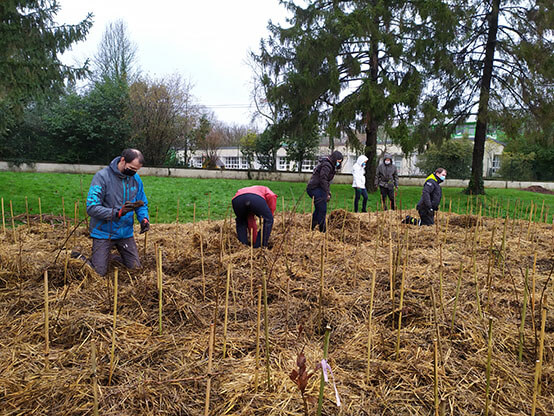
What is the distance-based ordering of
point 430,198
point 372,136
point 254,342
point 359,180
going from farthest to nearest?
point 372,136 → point 359,180 → point 430,198 → point 254,342

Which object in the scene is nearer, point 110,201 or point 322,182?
point 110,201

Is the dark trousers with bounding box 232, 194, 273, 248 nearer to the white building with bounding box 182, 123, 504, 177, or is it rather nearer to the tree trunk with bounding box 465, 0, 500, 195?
the tree trunk with bounding box 465, 0, 500, 195

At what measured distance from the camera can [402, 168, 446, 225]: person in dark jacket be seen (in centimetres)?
561

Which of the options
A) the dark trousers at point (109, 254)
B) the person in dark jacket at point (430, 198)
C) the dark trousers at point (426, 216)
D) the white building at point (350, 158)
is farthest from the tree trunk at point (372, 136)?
the white building at point (350, 158)

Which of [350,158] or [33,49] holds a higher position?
[33,49]

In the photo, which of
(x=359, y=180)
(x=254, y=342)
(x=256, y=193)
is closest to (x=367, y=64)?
(x=359, y=180)

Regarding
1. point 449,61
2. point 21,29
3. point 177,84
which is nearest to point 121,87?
point 177,84

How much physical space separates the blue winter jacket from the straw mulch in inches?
14.8

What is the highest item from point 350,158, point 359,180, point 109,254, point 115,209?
point 350,158

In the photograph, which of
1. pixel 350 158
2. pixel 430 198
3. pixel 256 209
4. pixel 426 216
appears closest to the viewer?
pixel 256 209

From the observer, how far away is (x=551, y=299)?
2703mm

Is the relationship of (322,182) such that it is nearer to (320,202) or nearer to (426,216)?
(320,202)

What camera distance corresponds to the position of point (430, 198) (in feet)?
18.7

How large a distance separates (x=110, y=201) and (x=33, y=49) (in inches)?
254
